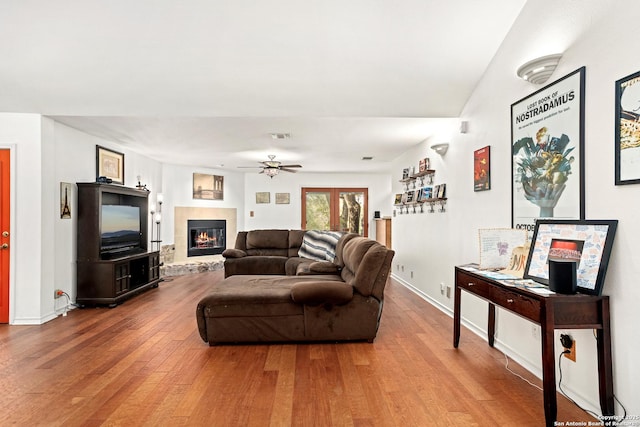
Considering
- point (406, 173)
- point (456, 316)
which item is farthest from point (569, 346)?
point (406, 173)

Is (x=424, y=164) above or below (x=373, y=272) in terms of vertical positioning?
above

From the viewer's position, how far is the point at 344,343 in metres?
3.35

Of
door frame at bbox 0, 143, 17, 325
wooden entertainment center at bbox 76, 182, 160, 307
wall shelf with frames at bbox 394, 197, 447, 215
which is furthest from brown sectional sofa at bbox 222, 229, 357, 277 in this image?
door frame at bbox 0, 143, 17, 325

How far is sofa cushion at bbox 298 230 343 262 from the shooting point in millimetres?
5793

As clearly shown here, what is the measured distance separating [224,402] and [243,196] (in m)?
7.25

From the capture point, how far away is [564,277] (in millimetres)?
2023

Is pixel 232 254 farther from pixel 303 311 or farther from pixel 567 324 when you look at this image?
pixel 567 324

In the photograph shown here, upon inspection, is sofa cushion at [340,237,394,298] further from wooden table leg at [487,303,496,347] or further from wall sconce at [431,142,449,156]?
wall sconce at [431,142,449,156]

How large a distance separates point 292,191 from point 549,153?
712 cm

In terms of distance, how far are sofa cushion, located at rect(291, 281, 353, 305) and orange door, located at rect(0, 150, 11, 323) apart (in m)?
3.19

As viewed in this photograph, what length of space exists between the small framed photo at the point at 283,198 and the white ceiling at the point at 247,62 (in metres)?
4.55

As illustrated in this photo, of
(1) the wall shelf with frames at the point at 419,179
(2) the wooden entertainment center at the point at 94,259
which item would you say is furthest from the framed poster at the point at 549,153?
(2) the wooden entertainment center at the point at 94,259

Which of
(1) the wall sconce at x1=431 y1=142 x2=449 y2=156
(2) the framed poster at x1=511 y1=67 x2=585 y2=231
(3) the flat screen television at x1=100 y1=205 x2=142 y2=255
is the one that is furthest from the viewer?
(3) the flat screen television at x1=100 y1=205 x2=142 y2=255

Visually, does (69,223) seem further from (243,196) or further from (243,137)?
(243,196)
